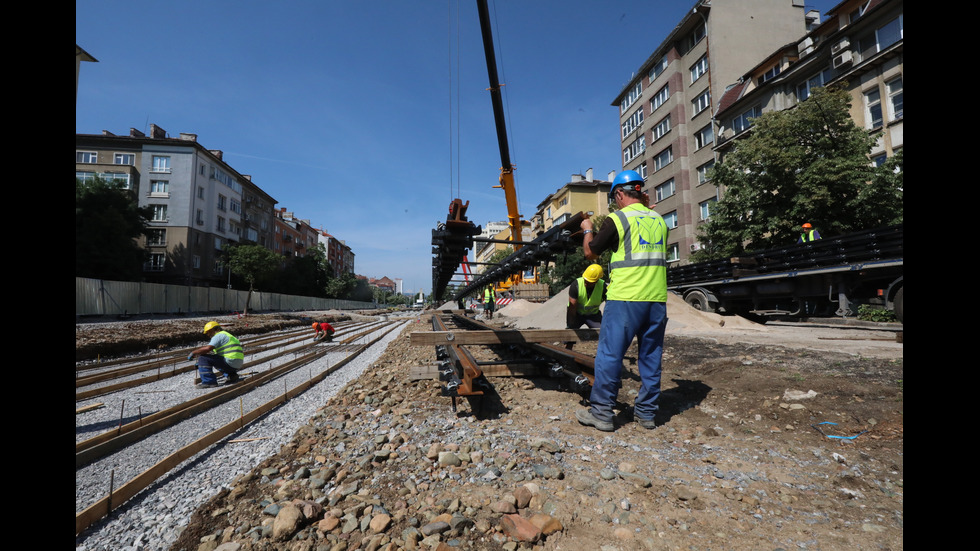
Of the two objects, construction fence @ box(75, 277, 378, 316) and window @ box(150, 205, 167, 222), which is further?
window @ box(150, 205, 167, 222)

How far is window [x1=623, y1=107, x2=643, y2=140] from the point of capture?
33.6 m

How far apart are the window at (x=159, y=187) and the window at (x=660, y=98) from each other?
47157 mm

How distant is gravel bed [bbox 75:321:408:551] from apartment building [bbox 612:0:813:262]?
24478 mm

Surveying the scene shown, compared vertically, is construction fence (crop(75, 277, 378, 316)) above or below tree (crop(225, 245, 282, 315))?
below

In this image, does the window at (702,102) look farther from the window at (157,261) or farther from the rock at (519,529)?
the window at (157,261)

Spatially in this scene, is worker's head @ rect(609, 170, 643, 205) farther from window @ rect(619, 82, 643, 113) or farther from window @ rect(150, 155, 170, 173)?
window @ rect(150, 155, 170, 173)

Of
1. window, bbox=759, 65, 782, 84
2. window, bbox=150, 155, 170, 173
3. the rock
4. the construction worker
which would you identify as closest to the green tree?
window, bbox=150, 155, 170, 173

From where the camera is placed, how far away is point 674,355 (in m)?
6.25

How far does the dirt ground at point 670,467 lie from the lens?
1733 mm

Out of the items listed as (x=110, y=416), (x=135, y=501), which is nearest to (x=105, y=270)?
(x=110, y=416)

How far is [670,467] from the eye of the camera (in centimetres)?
238

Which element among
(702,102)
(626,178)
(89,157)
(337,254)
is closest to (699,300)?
(626,178)

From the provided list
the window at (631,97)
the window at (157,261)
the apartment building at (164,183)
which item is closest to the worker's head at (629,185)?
the window at (631,97)

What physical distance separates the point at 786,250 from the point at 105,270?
133ft
